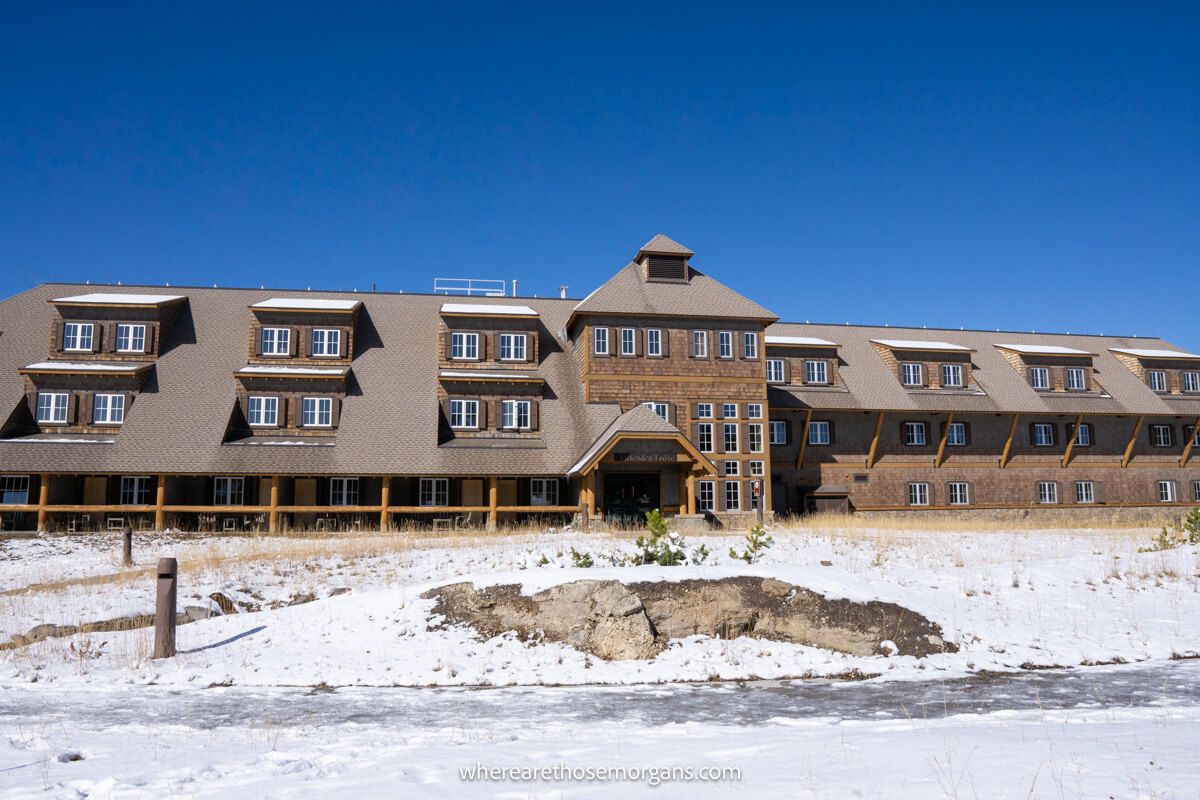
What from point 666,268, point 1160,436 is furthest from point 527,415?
point 1160,436

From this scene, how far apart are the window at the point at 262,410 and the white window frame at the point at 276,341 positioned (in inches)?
98.4

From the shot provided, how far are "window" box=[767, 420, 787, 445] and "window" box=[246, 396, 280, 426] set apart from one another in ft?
74.8

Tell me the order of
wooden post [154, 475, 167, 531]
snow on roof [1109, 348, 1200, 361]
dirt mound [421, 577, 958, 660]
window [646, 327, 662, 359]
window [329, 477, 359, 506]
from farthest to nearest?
1. snow on roof [1109, 348, 1200, 361]
2. window [646, 327, 662, 359]
3. window [329, 477, 359, 506]
4. wooden post [154, 475, 167, 531]
5. dirt mound [421, 577, 958, 660]

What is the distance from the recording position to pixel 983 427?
44938 millimetres

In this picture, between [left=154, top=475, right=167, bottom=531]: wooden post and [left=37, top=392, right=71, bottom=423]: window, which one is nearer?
[left=154, top=475, right=167, bottom=531]: wooden post

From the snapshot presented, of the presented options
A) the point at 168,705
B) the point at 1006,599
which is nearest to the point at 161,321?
the point at 168,705

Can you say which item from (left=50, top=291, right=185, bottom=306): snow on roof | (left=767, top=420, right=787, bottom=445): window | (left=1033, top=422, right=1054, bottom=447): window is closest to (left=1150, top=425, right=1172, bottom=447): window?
(left=1033, top=422, right=1054, bottom=447): window

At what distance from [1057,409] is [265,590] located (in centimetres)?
4090

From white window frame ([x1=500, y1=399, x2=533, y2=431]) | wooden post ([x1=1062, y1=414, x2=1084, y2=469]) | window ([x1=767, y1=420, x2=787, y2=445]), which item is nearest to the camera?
white window frame ([x1=500, y1=399, x2=533, y2=431])

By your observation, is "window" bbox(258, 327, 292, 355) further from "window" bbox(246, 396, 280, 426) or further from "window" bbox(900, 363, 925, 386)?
"window" bbox(900, 363, 925, 386)

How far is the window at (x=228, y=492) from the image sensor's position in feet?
113

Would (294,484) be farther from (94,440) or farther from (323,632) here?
(323,632)

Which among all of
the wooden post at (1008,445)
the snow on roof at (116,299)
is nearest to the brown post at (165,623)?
the snow on roof at (116,299)

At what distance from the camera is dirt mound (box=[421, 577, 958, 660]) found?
534 inches
